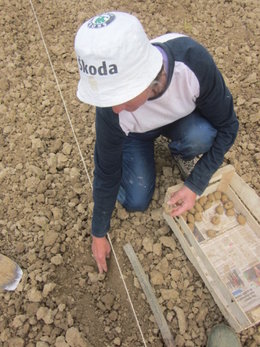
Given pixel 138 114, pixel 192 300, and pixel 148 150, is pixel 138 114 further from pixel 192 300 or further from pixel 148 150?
pixel 192 300

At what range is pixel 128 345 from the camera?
1.47 meters

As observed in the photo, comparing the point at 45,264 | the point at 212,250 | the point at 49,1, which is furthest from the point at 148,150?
the point at 49,1

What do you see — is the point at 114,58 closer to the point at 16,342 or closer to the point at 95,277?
the point at 95,277

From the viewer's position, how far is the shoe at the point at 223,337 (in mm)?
1388

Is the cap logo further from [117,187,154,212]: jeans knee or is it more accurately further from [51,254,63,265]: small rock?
[51,254,63,265]: small rock

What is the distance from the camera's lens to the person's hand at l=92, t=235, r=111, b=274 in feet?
5.21

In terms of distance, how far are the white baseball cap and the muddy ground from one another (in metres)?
0.90

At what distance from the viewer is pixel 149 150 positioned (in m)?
1.82

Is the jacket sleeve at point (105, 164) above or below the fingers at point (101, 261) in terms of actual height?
above

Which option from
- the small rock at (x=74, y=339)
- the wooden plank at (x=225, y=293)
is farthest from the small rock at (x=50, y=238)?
the wooden plank at (x=225, y=293)

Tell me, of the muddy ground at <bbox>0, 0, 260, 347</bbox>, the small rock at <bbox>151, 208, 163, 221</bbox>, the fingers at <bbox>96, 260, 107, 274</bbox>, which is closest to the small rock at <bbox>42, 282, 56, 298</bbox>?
the muddy ground at <bbox>0, 0, 260, 347</bbox>

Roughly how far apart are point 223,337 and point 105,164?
2.69ft

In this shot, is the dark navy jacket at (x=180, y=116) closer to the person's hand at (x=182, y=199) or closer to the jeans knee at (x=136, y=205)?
the person's hand at (x=182, y=199)

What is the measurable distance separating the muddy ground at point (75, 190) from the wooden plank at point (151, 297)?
0.10 feet
